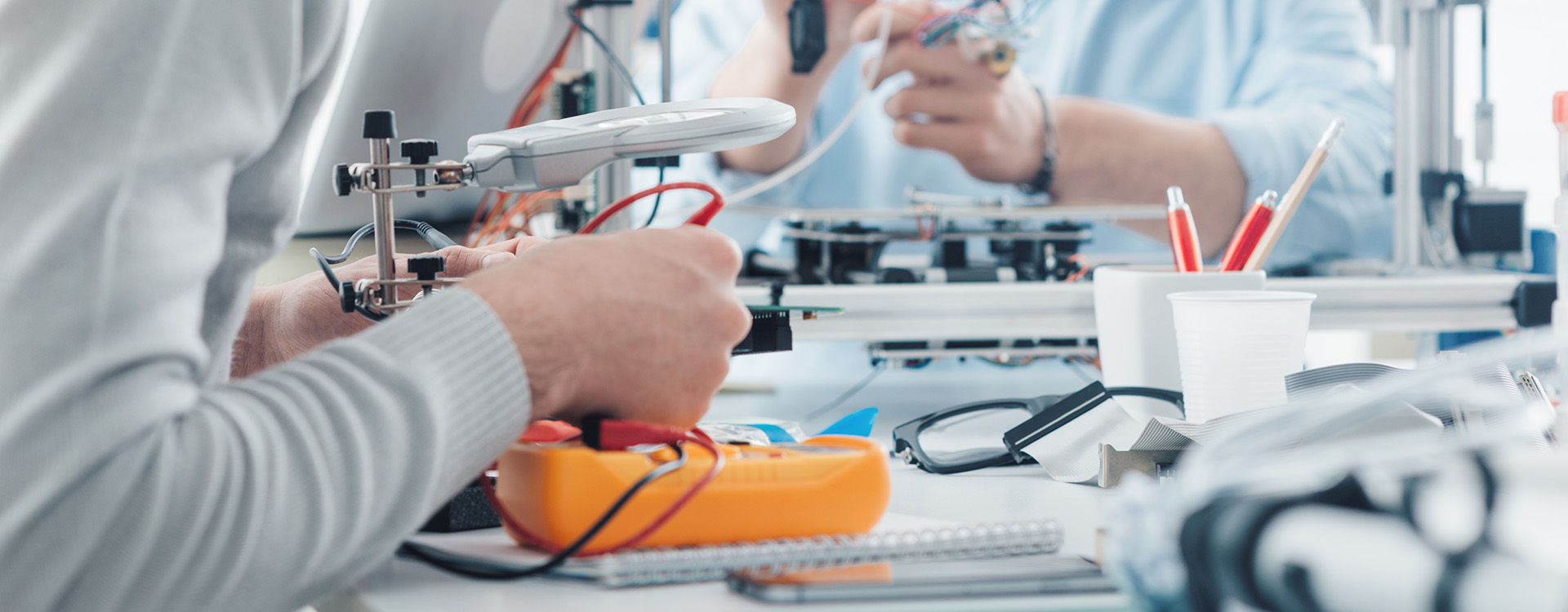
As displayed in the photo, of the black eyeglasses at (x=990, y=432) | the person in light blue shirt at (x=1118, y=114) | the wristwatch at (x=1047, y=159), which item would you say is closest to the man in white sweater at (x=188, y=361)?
the black eyeglasses at (x=990, y=432)

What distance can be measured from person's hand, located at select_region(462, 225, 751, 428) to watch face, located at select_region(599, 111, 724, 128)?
0.20 ft

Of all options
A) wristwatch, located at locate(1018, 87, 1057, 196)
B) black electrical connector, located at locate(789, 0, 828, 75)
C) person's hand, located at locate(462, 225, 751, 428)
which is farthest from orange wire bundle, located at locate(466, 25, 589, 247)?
wristwatch, located at locate(1018, 87, 1057, 196)

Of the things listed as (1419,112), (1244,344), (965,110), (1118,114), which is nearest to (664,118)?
(1244,344)

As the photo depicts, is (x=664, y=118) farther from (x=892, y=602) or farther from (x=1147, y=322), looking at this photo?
(x=1147, y=322)

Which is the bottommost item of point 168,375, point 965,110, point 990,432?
point 990,432

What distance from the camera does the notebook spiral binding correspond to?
35 centimetres

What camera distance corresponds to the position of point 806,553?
13.7 inches

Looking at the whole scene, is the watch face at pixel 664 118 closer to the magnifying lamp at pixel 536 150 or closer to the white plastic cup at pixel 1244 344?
the magnifying lamp at pixel 536 150

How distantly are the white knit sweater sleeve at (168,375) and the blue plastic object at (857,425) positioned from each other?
225mm

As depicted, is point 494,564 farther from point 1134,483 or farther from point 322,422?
point 1134,483

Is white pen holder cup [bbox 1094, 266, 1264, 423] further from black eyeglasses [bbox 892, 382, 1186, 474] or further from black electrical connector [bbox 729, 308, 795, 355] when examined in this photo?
black electrical connector [bbox 729, 308, 795, 355]

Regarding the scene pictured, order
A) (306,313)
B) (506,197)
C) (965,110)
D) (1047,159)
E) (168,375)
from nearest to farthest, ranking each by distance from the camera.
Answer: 1. (168,375)
2. (306,313)
3. (506,197)
4. (965,110)
5. (1047,159)

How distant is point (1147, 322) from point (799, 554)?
1.27 ft

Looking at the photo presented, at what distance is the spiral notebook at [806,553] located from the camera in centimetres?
35
